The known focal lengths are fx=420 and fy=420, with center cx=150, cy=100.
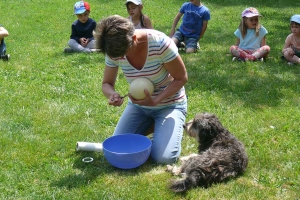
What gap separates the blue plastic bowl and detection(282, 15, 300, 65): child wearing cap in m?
4.29

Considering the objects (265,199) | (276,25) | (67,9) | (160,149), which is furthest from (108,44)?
(67,9)

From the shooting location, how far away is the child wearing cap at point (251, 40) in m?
7.76

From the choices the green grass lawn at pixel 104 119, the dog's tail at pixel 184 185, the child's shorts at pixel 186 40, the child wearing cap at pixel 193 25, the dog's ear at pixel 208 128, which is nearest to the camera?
the dog's tail at pixel 184 185

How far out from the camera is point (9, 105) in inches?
231

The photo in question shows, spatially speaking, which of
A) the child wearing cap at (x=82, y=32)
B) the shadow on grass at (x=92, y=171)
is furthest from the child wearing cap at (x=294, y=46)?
the shadow on grass at (x=92, y=171)

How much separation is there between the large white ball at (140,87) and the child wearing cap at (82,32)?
491 centimetres

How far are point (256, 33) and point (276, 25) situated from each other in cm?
370

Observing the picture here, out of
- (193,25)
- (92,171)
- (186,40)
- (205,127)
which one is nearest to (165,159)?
(205,127)

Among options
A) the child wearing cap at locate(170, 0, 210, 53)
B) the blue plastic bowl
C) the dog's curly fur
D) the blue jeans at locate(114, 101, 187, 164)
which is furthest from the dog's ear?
the child wearing cap at locate(170, 0, 210, 53)

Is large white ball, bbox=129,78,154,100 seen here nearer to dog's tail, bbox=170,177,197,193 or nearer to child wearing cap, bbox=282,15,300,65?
dog's tail, bbox=170,177,197,193

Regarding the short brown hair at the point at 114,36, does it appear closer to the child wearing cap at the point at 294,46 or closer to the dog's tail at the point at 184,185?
the dog's tail at the point at 184,185

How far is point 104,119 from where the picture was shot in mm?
5453

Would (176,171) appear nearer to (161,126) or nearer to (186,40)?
(161,126)

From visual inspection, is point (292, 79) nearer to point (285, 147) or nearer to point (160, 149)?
point (285, 147)
